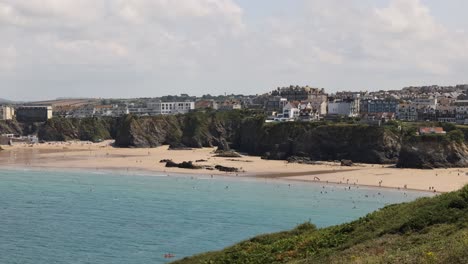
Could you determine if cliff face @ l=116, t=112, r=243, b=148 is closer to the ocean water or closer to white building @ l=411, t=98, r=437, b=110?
white building @ l=411, t=98, r=437, b=110

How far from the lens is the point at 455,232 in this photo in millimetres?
20016

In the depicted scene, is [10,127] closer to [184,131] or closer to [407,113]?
[184,131]

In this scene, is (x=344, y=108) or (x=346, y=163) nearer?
(x=346, y=163)

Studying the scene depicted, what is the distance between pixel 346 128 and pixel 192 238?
63783mm

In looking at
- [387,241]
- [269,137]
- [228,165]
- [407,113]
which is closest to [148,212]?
[387,241]

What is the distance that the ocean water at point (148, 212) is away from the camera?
141 feet

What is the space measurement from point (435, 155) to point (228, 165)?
1263 inches

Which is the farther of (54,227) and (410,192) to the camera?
(410,192)

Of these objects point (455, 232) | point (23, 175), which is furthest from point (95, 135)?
point (455, 232)

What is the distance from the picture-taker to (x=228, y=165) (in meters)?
98.7

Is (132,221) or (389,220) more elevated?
(389,220)

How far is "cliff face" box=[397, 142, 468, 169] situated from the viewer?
91.1m

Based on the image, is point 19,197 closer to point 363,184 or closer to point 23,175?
point 23,175

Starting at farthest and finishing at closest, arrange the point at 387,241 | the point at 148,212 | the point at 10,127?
1. the point at 10,127
2. the point at 148,212
3. the point at 387,241
